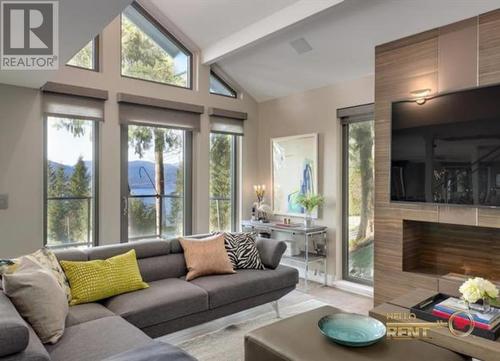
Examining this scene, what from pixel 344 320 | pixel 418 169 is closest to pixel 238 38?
pixel 418 169

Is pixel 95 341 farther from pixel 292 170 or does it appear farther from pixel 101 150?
pixel 292 170

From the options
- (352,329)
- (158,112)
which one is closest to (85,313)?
(352,329)

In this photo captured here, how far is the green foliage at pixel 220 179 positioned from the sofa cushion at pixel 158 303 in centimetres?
222

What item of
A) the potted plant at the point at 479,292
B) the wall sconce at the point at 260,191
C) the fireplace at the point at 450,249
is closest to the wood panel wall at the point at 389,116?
the fireplace at the point at 450,249

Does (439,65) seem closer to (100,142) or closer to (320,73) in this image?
(320,73)

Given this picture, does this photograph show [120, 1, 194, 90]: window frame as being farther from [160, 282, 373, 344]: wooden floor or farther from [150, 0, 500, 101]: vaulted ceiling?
[160, 282, 373, 344]: wooden floor

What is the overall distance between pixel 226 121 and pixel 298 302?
8.73ft

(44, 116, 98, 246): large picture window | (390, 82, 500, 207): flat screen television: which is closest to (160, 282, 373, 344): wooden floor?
(390, 82, 500, 207): flat screen television

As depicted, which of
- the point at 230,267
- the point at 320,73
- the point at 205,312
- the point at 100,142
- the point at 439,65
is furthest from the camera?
the point at 320,73

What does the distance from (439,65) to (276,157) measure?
2545mm

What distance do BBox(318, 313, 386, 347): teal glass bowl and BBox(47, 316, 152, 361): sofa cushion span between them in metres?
1.01

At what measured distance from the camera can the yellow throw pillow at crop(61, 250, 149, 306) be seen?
2.54 meters

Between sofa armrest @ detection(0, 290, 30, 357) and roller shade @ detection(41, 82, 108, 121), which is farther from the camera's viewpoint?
roller shade @ detection(41, 82, 108, 121)

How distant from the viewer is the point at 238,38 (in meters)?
4.09
